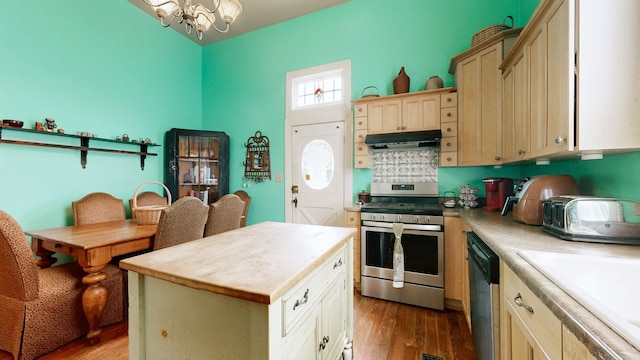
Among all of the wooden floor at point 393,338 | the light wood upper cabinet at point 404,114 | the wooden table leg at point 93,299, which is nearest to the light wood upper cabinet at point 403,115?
the light wood upper cabinet at point 404,114

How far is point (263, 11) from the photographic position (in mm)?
3393

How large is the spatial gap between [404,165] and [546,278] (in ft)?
7.33

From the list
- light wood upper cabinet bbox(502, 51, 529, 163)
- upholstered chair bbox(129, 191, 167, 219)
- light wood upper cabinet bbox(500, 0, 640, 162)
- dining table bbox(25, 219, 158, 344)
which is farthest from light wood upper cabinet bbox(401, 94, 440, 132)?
upholstered chair bbox(129, 191, 167, 219)

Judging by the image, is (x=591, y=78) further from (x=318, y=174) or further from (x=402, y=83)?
(x=318, y=174)

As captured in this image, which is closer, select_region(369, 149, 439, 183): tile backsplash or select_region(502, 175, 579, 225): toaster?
select_region(502, 175, 579, 225): toaster

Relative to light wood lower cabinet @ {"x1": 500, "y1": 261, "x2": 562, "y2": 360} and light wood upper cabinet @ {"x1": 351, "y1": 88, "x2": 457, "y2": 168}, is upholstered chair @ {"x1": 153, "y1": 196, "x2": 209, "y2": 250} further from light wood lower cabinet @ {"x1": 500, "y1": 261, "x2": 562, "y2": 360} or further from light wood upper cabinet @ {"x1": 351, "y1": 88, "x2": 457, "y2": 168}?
light wood lower cabinet @ {"x1": 500, "y1": 261, "x2": 562, "y2": 360}

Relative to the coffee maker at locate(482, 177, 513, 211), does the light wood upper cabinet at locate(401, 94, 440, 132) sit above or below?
above

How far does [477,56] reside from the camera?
2346 millimetres

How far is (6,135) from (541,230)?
4.29 m

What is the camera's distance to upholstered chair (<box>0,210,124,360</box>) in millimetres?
1479

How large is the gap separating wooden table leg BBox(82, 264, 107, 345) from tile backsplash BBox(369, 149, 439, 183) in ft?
8.97

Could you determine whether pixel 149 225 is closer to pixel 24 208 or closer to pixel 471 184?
pixel 24 208

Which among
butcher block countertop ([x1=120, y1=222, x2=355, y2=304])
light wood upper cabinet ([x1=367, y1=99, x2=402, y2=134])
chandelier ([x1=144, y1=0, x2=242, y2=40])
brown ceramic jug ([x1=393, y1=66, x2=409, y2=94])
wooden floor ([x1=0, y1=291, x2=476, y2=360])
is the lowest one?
wooden floor ([x1=0, y1=291, x2=476, y2=360])

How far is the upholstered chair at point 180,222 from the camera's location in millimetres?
1851
